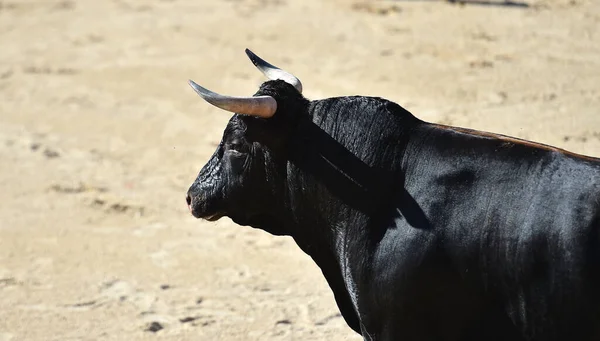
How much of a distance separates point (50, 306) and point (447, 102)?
4.18 m

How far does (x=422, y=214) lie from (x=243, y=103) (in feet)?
2.97

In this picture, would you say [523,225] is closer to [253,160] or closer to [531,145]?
[531,145]

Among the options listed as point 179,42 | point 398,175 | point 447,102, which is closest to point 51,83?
point 179,42

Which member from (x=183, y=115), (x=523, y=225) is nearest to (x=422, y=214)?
(x=523, y=225)

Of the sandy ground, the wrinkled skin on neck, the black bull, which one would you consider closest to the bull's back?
the black bull

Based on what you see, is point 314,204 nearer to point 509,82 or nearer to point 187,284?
point 187,284

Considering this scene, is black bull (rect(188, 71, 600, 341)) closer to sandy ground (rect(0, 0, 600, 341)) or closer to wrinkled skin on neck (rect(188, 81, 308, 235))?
wrinkled skin on neck (rect(188, 81, 308, 235))

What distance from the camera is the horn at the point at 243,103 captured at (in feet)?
16.0

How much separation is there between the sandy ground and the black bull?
5.24ft

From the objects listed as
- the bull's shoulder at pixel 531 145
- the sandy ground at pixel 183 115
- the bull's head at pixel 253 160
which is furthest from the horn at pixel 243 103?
the sandy ground at pixel 183 115

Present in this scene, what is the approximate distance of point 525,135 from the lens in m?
Answer: 8.86

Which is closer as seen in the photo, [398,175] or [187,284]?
[398,175]

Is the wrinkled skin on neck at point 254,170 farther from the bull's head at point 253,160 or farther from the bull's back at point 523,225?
the bull's back at point 523,225

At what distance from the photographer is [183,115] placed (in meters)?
10.4
